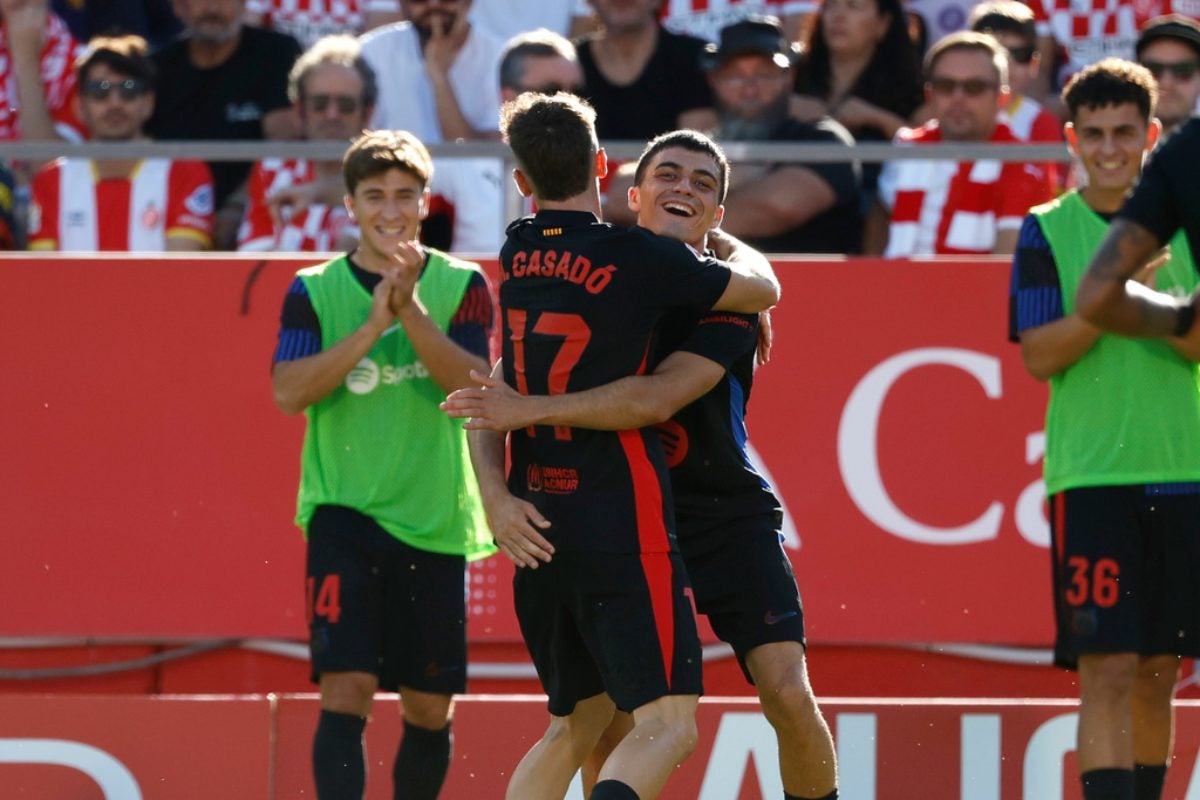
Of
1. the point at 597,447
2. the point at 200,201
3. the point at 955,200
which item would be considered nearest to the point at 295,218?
the point at 200,201

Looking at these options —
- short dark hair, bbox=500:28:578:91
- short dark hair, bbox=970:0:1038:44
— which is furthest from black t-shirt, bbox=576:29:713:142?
short dark hair, bbox=970:0:1038:44

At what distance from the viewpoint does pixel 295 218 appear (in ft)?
26.6

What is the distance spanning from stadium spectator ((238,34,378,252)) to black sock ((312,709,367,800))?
2505 millimetres

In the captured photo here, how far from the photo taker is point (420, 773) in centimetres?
631

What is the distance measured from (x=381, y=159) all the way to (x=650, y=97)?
A: 116 inches

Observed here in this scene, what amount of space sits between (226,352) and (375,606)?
6.69 ft

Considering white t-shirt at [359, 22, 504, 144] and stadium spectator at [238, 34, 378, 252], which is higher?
white t-shirt at [359, 22, 504, 144]

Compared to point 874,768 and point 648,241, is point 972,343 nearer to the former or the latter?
point 874,768

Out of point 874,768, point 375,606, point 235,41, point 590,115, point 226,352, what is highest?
point 235,41

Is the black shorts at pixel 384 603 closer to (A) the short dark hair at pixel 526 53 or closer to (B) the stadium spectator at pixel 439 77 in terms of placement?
(A) the short dark hair at pixel 526 53

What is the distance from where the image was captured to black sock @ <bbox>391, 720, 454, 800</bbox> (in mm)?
6312

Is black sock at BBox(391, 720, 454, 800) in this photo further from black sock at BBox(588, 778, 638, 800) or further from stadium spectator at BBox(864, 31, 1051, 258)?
stadium spectator at BBox(864, 31, 1051, 258)

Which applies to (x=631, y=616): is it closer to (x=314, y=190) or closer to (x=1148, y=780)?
(x=1148, y=780)

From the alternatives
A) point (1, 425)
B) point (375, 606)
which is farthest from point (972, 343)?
point (1, 425)
